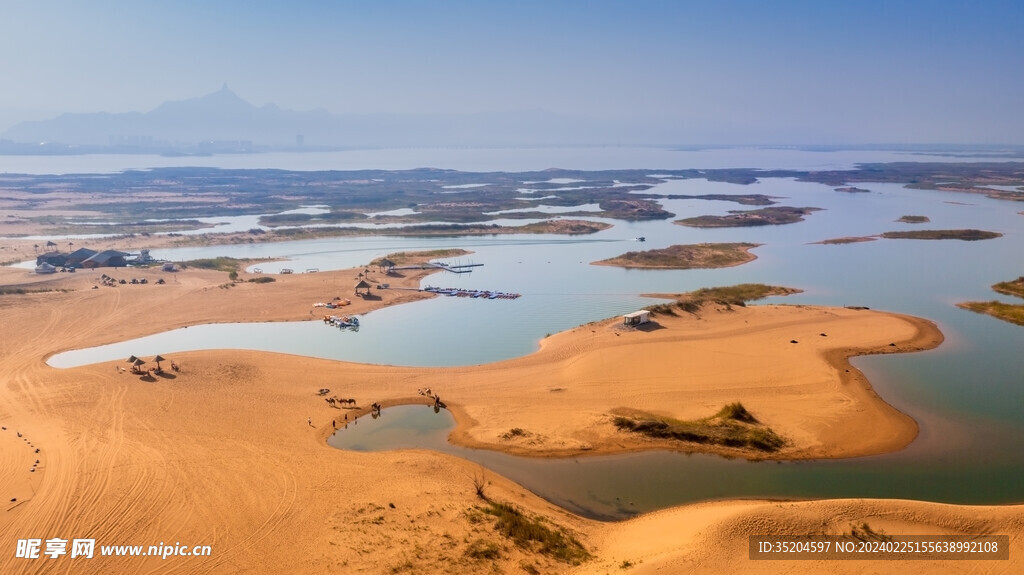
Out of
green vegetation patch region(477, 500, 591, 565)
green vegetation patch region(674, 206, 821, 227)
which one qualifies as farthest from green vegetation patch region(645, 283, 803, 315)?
green vegetation patch region(674, 206, 821, 227)

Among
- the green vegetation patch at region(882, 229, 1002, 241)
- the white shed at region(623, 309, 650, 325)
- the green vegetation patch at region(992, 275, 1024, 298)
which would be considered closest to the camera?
the white shed at region(623, 309, 650, 325)

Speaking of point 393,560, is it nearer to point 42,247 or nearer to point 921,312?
point 921,312

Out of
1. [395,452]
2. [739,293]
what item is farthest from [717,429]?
[739,293]

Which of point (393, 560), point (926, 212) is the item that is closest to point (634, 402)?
point (393, 560)

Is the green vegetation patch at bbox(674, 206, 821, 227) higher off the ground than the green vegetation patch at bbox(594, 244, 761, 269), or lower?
higher

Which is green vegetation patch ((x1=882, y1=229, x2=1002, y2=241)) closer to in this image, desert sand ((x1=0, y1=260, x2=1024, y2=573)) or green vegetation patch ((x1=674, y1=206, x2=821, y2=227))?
green vegetation patch ((x1=674, y1=206, x2=821, y2=227))

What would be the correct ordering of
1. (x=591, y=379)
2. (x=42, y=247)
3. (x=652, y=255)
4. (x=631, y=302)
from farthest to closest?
(x=42, y=247)
(x=652, y=255)
(x=631, y=302)
(x=591, y=379)

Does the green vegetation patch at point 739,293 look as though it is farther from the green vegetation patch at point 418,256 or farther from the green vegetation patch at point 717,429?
the green vegetation patch at point 418,256
